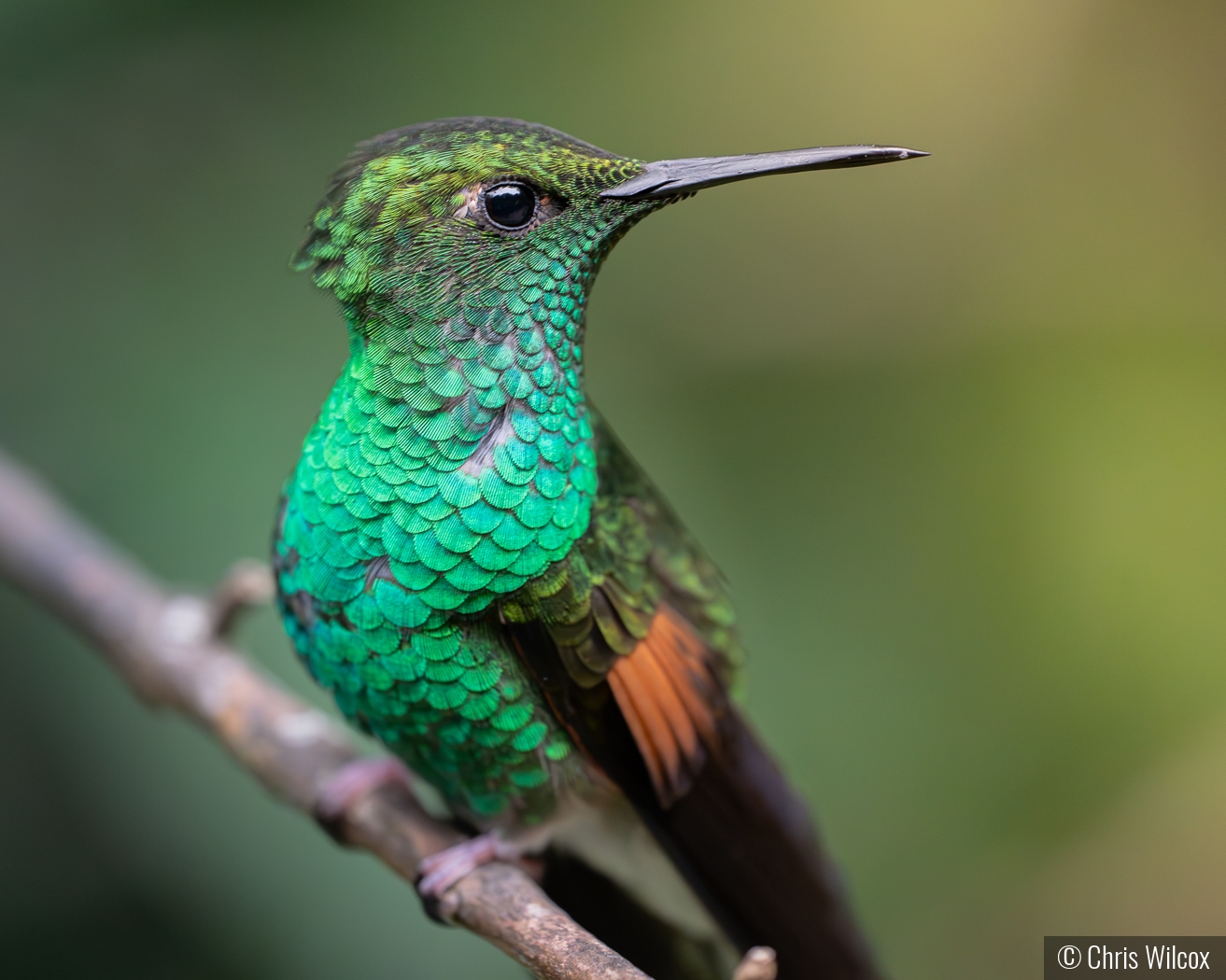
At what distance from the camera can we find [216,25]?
2.93 m

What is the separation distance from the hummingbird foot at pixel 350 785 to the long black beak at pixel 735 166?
117 centimetres

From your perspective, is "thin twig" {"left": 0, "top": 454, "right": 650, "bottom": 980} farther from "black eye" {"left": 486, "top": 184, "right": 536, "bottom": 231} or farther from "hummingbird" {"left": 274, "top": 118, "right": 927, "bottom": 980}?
"black eye" {"left": 486, "top": 184, "right": 536, "bottom": 231}

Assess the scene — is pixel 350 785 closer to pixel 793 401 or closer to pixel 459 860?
pixel 459 860

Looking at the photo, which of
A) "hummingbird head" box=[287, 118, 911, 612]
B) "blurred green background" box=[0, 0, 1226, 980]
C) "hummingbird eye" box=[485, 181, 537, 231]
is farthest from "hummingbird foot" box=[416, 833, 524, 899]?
"hummingbird eye" box=[485, 181, 537, 231]

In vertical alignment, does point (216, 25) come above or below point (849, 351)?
above

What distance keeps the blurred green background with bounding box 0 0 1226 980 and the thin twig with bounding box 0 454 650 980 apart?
0.67 feet

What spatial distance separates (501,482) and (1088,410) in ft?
5.60

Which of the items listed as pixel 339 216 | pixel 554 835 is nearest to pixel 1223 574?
pixel 554 835

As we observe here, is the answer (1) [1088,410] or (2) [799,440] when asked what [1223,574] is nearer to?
(1) [1088,410]

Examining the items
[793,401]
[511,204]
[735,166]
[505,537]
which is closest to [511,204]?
[511,204]

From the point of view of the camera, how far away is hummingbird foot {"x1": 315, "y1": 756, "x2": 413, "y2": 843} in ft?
6.40

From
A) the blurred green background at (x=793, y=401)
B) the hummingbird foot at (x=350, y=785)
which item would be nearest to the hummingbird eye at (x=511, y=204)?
the hummingbird foot at (x=350, y=785)

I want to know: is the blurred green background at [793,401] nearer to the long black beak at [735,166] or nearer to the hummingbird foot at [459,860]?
the hummingbird foot at [459,860]

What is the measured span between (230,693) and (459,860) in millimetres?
787
